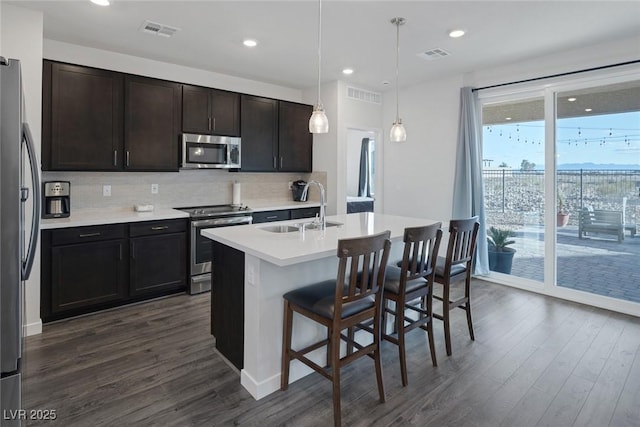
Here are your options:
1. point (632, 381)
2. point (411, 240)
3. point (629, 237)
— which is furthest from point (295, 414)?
point (629, 237)

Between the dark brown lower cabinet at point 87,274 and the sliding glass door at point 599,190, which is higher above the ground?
the sliding glass door at point 599,190

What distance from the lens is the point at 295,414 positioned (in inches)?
85.1

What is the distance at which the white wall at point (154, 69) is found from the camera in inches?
153

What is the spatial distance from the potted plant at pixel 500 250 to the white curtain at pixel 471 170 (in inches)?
6.3

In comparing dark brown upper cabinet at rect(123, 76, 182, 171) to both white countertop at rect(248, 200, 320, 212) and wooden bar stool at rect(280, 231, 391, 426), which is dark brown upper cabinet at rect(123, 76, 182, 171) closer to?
white countertop at rect(248, 200, 320, 212)

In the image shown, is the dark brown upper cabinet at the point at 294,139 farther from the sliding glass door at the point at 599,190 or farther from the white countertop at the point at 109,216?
the sliding glass door at the point at 599,190

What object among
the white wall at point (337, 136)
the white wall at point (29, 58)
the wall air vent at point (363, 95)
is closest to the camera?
the white wall at point (29, 58)

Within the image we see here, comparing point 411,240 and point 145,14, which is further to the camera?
point 145,14

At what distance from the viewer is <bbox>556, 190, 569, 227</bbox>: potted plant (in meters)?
4.33

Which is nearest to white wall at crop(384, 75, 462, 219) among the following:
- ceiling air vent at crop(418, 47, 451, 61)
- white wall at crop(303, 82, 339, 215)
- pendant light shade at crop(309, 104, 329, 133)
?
ceiling air vent at crop(418, 47, 451, 61)

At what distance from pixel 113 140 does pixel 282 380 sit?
3106mm

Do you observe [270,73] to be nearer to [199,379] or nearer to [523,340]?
[199,379]

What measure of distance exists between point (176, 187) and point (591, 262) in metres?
5.09

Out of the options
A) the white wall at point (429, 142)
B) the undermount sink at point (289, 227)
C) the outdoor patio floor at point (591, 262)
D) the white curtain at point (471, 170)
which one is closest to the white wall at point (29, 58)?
the undermount sink at point (289, 227)
